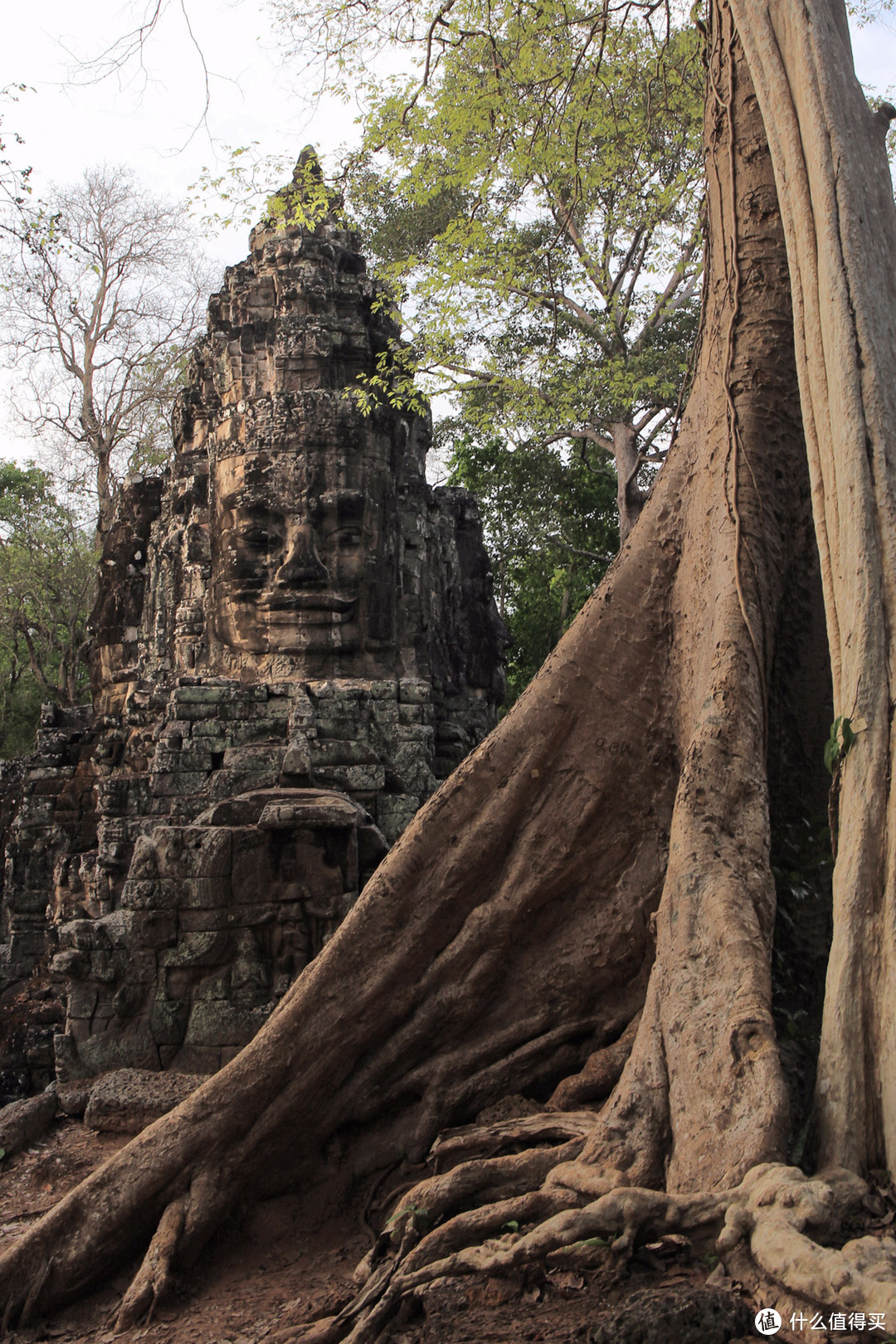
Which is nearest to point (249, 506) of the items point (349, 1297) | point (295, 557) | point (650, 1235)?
point (295, 557)

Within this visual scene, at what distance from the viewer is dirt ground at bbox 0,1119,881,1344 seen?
77.8 inches

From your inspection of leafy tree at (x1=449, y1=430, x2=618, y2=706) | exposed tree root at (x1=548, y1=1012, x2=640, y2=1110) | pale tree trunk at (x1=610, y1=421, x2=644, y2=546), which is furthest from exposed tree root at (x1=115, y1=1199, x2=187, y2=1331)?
leafy tree at (x1=449, y1=430, x2=618, y2=706)

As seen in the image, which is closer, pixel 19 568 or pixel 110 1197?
pixel 110 1197

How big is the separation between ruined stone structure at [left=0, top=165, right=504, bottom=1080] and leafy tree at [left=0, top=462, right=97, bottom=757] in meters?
8.40

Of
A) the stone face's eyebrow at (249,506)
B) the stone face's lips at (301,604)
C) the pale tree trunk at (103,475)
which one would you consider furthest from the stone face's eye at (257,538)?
the pale tree trunk at (103,475)

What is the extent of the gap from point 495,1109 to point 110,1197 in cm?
123

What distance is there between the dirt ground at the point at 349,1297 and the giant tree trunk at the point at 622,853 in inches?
4.3

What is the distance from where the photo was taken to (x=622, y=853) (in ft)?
11.6

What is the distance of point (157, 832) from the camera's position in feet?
21.2

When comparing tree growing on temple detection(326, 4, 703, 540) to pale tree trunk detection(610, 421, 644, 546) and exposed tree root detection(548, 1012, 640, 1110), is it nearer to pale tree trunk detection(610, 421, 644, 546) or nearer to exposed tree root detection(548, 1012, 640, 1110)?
pale tree trunk detection(610, 421, 644, 546)

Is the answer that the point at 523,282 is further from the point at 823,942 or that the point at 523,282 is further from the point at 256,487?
the point at 823,942

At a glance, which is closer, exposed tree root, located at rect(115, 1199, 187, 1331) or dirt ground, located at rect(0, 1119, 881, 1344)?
dirt ground, located at rect(0, 1119, 881, 1344)

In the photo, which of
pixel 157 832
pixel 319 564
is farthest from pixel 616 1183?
pixel 319 564

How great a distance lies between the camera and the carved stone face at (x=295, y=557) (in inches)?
342
